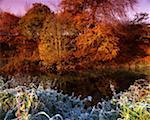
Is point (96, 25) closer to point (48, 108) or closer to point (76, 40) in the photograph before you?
point (76, 40)

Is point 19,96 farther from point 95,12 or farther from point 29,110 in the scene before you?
point 95,12

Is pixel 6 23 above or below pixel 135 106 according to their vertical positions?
above

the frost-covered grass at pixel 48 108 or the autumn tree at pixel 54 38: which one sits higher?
the autumn tree at pixel 54 38

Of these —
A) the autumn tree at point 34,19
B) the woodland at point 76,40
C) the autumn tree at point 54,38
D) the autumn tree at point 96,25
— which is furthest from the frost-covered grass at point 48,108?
the autumn tree at point 96,25

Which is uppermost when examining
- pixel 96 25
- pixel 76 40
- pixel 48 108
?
pixel 96 25

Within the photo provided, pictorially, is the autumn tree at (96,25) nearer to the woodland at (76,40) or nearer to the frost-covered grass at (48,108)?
the woodland at (76,40)

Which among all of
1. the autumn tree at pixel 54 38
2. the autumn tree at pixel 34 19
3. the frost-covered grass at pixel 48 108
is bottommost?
the frost-covered grass at pixel 48 108

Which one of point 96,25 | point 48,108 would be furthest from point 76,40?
point 48,108

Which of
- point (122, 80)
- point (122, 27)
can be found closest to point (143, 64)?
point (122, 27)

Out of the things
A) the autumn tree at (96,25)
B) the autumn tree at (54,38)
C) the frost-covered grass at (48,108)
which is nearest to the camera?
the frost-covered grass at (48,108)

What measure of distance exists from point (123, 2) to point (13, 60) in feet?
18.6

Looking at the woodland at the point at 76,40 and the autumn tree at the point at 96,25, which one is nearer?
the woodland at the point at 76,40

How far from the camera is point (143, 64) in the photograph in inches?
787

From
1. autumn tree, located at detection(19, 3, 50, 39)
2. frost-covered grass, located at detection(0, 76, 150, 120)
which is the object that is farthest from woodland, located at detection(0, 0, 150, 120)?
frost-covered grass, located at detection(0, 76, 150, 120)
